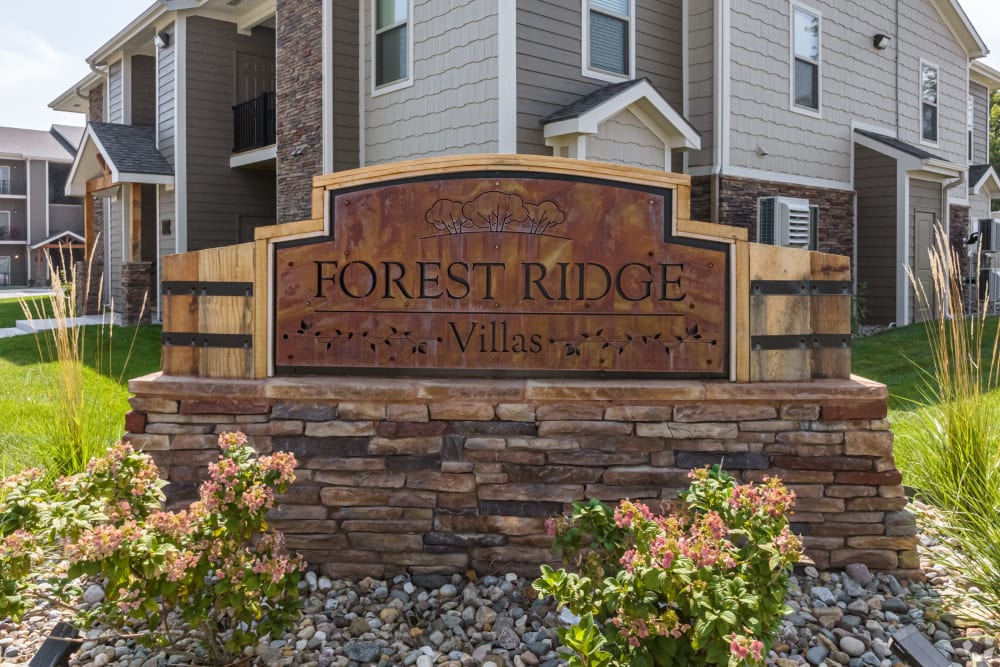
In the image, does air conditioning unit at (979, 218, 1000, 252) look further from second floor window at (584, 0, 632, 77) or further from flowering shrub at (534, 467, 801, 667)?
flowering shrub at (534, 467, 801, 667)

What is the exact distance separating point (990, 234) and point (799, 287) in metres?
15.0

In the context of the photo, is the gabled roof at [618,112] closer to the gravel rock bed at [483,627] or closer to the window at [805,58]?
the window at [805,58]

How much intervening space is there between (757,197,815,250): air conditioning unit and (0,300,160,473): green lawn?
25.6 feet

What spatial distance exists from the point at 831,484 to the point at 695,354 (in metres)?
0.78

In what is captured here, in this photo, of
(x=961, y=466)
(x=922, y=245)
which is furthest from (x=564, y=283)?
(x=922, y=245)

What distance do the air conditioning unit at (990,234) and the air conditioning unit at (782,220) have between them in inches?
279

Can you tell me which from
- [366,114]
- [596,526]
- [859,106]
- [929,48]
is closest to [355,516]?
[596,526]

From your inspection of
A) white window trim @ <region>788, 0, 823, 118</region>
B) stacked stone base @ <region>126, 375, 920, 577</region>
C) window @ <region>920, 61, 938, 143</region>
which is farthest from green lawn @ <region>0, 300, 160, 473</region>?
window @ <region>920, 61, 938, 143</region>

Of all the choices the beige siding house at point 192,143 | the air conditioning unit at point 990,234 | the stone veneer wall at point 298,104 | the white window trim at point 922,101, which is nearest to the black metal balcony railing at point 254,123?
the beige siding house at point 192,143

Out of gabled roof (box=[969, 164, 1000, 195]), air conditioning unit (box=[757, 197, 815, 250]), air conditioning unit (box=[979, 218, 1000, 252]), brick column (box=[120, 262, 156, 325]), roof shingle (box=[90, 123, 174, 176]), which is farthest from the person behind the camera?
gabled roof (box=[969, 164, 1000, 195])

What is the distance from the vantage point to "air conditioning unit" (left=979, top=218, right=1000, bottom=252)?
50.8 feet

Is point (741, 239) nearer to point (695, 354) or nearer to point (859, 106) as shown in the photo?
point (695, 354)

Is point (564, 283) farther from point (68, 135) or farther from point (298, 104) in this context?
point (68, 135)

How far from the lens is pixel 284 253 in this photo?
3.51 meters
